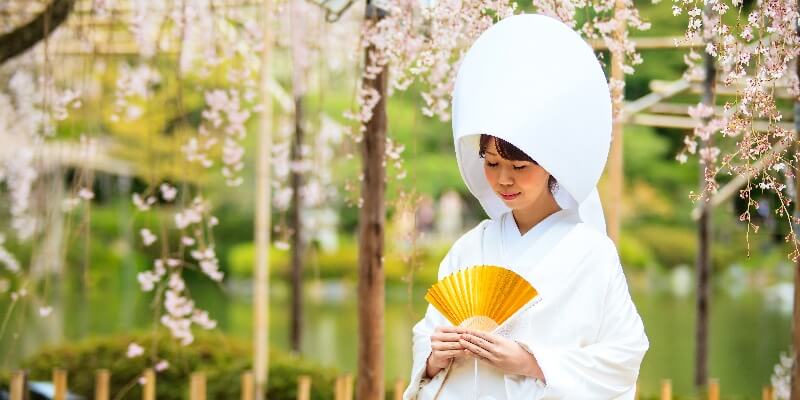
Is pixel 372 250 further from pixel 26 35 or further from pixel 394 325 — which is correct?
pixel 394 325

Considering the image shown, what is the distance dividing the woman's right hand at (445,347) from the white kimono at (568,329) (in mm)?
32

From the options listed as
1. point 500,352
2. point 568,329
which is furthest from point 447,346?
point 568,329

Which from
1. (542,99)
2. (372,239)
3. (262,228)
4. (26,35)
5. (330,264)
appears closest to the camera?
(542,99)

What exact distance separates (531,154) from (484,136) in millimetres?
169

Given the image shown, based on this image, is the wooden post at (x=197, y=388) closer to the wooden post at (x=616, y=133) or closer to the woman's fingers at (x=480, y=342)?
the wooden post at (x=616, y=133)

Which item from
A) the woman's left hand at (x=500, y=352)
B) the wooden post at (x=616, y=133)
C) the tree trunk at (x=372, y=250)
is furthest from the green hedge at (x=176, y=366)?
the woman's left hand at (x=500, y=352)

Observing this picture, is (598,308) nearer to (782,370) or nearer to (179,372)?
(782,370)

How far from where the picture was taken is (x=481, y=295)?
2.11 meters

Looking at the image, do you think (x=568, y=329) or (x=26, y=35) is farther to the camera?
(x=26, y=35)

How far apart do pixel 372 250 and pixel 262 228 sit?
137 centimetres

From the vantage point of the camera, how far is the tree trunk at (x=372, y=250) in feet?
11.8

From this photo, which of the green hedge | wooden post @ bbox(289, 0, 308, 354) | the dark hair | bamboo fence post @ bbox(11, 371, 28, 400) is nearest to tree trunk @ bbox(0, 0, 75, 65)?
bamboo fence post @ bbox(11, 371, 28, 400)

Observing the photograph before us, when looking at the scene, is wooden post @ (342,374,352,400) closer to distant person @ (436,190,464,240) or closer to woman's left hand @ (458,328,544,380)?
woman's left hand @ (458,328,544,380)

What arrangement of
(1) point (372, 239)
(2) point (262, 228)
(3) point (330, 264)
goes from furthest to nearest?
(3) point (330, 264) < (2) point (262, 228) < (1) point (372, 239)
